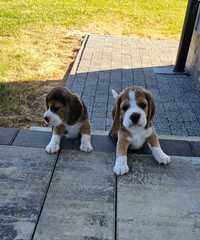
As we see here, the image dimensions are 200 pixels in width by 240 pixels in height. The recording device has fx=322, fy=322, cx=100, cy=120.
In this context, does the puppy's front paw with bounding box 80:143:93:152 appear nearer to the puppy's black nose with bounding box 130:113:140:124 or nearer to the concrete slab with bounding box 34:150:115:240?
the concrete slab with bounding box 34:150:115:240

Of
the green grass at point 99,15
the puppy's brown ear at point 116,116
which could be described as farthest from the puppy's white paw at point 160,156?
the green grass at point 99,15

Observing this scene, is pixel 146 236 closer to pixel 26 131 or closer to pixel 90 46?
pixel 26 131

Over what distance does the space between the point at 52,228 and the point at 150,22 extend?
9.33 metres

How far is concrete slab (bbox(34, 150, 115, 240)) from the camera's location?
103 inches

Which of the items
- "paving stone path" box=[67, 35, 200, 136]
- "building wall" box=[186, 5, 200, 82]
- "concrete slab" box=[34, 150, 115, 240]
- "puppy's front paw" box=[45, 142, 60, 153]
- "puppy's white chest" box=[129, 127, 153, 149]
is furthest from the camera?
"building wall" box=[186, 5, 200, 82]

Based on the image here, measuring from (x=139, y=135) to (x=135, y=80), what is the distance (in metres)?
Answer: 2.93

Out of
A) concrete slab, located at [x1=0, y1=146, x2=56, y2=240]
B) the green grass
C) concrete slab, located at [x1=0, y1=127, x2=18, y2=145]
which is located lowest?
the green grass

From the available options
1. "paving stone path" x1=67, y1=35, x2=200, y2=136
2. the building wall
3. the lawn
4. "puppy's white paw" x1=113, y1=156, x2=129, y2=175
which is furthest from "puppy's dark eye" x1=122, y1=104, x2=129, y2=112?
the building wall

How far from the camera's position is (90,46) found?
8.00 meters

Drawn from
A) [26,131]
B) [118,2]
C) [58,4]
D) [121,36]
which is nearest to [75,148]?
[26,131]

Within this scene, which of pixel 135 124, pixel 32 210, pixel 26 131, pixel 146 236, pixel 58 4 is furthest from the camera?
pixel 58 4

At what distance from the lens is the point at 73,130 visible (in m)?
3.66

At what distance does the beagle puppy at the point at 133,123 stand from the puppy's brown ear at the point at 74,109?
38cm

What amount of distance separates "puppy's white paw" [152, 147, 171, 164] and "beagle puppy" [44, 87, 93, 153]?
0.71m
